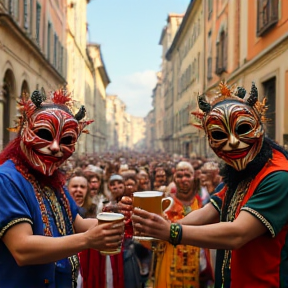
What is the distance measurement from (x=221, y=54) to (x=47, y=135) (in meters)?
17.9

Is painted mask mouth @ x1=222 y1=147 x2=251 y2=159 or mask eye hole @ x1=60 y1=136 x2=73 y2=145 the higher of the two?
mask eye hole @ x1=60 y1=136 x2=73 y2=145

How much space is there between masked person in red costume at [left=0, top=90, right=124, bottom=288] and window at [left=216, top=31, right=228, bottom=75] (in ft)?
53.4

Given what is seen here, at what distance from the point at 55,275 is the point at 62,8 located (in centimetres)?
2538

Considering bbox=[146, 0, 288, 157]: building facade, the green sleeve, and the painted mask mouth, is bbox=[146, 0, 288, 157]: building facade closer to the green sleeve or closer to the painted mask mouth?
the painted mask mouth

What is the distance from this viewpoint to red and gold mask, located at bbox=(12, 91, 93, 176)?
8.86 ft

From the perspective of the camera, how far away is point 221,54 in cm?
1961

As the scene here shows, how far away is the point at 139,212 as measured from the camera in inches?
90.1

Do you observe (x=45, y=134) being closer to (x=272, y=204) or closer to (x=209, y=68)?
(x=272, y=204)

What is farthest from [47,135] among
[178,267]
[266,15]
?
[266,15]

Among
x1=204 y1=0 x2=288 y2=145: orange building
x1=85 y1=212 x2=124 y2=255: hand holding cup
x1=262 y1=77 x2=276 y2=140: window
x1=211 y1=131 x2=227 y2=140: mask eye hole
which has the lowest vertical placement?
x1=85 y1=212 x2=124 y2=255: hand holding cup

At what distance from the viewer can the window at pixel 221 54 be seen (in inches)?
733

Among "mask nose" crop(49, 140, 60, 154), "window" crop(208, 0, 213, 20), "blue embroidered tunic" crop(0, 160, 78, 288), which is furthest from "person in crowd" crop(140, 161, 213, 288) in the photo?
"window" crop(208, 0, 213, 20)

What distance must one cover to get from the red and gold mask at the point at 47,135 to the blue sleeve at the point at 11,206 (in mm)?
275

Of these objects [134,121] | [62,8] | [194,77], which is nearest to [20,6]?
[62,8]
